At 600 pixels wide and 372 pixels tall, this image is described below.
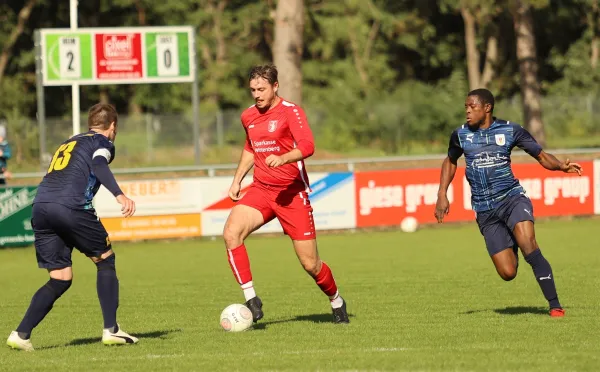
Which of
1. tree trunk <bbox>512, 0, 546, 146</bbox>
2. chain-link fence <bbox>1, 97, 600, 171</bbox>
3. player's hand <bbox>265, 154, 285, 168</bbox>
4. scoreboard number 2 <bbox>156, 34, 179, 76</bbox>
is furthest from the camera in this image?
chain-link fence <bbox>1, 97, 600, 171</bbox>

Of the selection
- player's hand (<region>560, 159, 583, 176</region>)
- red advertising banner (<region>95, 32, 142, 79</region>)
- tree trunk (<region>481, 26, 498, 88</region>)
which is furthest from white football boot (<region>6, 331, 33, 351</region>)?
tree trunk (<region>481, 26, 498, 88</region>)

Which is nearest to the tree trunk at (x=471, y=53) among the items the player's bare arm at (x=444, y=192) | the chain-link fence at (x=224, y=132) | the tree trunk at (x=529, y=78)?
the chain-link fence at (x=224, y=132)

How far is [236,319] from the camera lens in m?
9.43

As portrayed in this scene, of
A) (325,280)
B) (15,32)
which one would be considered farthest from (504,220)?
(15,32)

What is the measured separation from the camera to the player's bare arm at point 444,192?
10133mm

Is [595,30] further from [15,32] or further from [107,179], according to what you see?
[107,179]

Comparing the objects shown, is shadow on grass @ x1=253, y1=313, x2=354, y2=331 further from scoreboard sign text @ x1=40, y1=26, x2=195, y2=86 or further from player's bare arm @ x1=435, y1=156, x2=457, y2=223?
scoreboard sign text @ x1=40, y1=26, x2=195, y2=86

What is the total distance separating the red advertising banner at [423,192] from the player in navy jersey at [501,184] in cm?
1038

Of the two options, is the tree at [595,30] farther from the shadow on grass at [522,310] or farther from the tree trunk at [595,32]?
the shadow on grass at [522,310]

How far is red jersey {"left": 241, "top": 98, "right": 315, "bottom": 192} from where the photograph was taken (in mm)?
9469

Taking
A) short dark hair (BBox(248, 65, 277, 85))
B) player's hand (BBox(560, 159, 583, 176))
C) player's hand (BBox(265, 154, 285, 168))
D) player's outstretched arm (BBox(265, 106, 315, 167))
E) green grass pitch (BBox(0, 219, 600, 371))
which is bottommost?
green grass pitch (BBox(0, 219, 600, 371))

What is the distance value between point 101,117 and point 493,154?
3.43m

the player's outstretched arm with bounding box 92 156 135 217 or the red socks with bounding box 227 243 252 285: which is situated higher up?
the player's outstretched arm with bounding box 92 156 135 217

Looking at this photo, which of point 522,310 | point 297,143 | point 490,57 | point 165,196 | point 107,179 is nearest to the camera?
point 107,179
